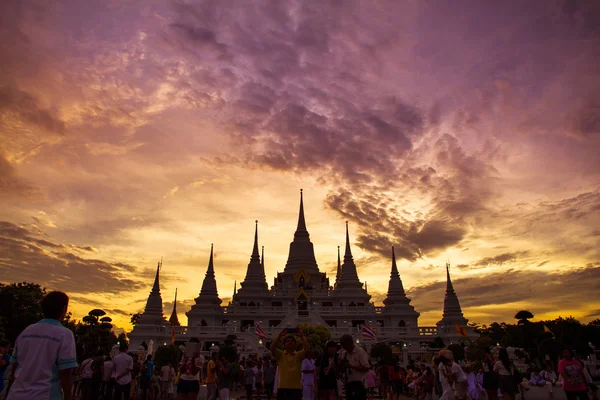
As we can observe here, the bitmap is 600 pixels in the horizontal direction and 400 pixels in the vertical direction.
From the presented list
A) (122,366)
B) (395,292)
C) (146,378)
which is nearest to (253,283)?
(395,292)

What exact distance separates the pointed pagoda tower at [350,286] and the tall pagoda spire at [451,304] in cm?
1297

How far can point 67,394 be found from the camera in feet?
20.4

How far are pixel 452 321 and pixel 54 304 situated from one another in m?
67.2

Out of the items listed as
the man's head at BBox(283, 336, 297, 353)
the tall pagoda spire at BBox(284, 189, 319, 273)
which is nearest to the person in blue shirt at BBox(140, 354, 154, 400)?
the man's head at BBox(283, 336, 297, 353)

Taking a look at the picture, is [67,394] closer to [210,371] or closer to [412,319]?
[210,371]

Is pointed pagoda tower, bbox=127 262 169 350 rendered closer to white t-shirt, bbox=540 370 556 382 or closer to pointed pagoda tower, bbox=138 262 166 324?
pointed pagoda tower, bbox=138 262 166 324

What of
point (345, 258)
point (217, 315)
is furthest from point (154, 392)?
point (345, 258)

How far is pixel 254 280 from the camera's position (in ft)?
267

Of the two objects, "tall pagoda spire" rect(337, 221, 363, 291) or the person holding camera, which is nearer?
the person holding camera

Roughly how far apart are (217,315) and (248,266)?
12.7 metres

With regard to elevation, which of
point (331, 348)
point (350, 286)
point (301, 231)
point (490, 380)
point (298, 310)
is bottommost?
point (490, 380)

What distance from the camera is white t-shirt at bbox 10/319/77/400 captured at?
608 centimetres

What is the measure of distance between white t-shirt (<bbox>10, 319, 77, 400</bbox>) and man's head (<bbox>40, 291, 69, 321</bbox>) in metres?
0.19

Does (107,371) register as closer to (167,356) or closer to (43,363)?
(43,363)
